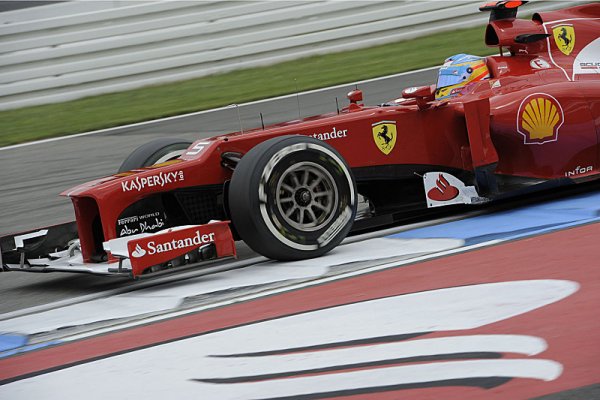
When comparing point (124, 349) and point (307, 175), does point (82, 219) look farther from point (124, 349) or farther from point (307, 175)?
point (124, 349)

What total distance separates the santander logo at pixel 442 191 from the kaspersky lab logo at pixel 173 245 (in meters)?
1.68

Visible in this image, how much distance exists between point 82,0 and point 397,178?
417 inches

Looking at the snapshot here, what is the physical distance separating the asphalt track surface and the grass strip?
512 millimetres

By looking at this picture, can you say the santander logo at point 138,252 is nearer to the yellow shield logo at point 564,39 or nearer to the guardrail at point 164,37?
the yellow shield logo at point 564,39

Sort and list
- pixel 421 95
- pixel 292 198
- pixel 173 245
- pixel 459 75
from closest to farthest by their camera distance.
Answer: pixel 173 245
pixel 292 198
pixel 421 95
pixel 459 75

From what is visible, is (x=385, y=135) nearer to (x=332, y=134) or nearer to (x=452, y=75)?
(x=332, y=134)

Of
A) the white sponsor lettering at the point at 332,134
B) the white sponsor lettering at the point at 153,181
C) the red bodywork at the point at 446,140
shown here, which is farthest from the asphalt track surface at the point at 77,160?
the white sponsor lettering at the point at 332,134

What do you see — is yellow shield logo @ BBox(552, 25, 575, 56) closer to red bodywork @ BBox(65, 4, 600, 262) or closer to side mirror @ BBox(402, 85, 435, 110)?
red bodywork @ BBox(65, 4, 600, 262)

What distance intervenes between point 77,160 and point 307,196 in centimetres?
594

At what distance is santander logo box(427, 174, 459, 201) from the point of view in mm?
6743

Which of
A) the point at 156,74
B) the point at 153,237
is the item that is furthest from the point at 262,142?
Result: the point at 156,74

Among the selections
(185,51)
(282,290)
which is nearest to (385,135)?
(282,290)

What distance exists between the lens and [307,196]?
19.9 ft

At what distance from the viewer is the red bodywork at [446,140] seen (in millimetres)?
6195
